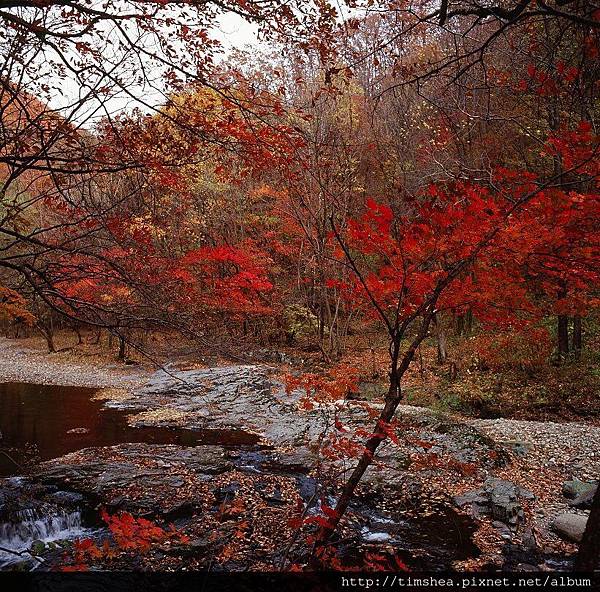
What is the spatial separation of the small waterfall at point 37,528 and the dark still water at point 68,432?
215cm

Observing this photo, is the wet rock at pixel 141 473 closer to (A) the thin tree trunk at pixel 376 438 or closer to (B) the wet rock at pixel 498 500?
(A) the thin tree trunk at pixel 376 438

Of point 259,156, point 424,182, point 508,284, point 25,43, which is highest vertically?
point 424,182

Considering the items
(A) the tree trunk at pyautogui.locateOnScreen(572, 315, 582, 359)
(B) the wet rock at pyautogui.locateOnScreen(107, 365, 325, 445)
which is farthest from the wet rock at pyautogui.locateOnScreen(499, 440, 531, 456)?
(A) the tree trunk at pyautogui.locateOnScreen(572, 315, 582, 359)

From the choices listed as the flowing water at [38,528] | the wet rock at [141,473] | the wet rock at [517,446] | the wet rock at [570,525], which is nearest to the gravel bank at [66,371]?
the wet rock at [141,473]

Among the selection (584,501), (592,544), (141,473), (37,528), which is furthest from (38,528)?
(584,501)

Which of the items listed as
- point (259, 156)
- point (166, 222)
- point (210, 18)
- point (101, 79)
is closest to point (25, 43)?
point (101, 79)

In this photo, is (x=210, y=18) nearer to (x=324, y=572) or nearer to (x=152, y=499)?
(x=324, y=572)

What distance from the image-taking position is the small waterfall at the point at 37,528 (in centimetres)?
636

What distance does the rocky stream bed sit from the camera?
5.74 metres

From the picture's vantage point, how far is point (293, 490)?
24.9 ft

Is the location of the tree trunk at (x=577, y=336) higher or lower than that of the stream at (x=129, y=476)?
higher

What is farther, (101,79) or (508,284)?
(508,284)

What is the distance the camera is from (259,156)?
18.1 feet

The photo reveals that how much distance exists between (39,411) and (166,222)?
8.62m
